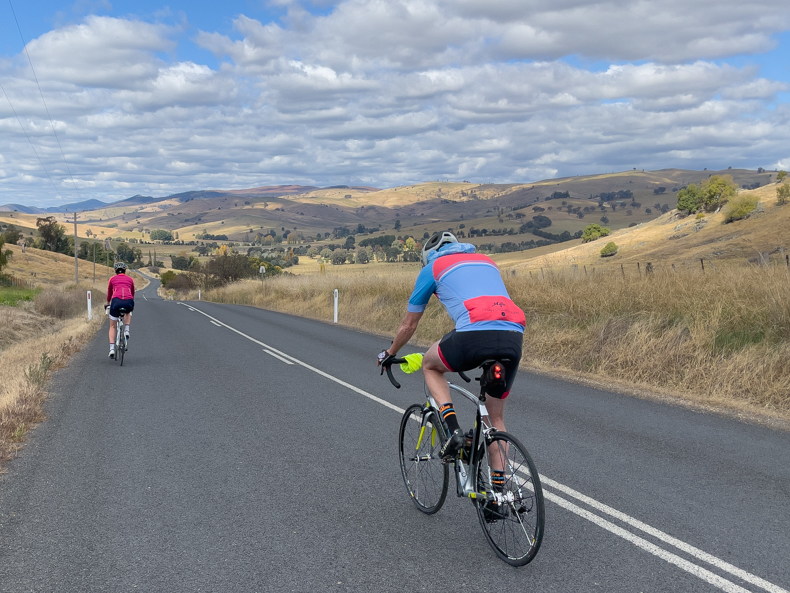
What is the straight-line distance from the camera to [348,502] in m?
5.02

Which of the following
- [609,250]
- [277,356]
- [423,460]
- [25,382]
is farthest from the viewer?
[609,250]

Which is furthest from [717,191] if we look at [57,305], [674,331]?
[674,331]

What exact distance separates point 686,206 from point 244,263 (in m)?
65.7

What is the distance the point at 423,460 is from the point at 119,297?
10.4 meters

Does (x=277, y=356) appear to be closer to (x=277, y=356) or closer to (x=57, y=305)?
(x=277, y=356)

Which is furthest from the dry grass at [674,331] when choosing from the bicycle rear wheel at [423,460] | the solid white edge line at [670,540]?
the bicycle rear wheel at [423,460]

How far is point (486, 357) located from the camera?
3891mm

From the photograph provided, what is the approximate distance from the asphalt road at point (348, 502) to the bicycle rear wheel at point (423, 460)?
5.8 inches

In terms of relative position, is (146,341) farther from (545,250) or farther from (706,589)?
(545,250)

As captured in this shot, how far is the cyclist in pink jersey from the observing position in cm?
1317

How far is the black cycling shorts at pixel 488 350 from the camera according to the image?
3.88 m

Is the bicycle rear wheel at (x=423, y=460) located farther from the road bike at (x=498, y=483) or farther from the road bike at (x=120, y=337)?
the road bike at (x=120, y=337)

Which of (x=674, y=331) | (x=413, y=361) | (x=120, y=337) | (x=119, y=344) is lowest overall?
(x=119, y=344)

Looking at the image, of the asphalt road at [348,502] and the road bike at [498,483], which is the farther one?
the asphalt road at [348,502]
